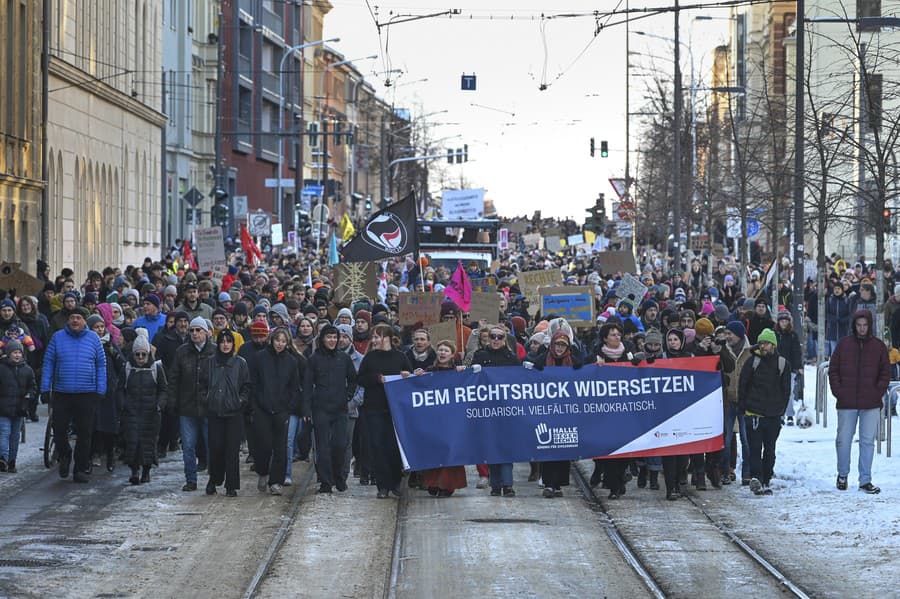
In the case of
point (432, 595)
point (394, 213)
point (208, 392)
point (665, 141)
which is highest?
point (665, 141)

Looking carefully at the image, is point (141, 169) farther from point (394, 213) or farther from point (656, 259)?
point (394, 213)

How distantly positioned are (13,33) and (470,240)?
17.9 meters

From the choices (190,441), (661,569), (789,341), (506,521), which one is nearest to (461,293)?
(789,341)

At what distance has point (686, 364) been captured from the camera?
16.8 m

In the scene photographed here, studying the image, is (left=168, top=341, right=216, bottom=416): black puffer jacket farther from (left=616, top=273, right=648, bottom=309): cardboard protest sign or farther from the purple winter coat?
(left=616, top=273, right=648, bottom=309): cardboard protest sign

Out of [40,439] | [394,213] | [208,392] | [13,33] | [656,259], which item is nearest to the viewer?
[208,392]

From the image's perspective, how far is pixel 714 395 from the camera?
1684 centimetres

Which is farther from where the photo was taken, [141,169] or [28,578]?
[141,169]

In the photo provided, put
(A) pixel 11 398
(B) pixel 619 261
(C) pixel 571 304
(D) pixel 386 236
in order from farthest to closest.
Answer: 1. (B) pixel 619 261
2. (C) pixel 571 304
3. (D) pixel 386 236
4. (A) pixel 11 398

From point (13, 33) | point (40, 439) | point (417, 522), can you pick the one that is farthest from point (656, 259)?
point (417, 522)

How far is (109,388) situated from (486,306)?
7566 mm

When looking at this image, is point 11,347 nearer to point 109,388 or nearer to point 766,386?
point 109,388

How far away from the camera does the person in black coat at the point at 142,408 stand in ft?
55.6

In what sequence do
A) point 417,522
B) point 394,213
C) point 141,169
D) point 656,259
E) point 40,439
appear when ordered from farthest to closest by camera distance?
point 656,259, point 141,169, point 394,213, point 40,439, point 417,522
